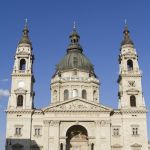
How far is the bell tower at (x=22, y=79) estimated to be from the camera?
197ft

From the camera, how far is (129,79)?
6178 centimetres

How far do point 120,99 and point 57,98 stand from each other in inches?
423

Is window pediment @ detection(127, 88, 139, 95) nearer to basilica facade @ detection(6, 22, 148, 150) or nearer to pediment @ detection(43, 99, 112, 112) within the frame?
basilica facade @ detection(6, 22, 148, 150)

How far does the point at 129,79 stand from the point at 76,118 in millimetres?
10191

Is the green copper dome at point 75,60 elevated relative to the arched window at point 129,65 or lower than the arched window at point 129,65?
elevated

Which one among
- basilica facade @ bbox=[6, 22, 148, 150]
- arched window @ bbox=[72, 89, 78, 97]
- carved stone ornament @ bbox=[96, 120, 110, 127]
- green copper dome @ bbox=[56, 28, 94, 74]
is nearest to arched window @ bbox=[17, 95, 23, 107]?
basilica facade @ bbox=[6, 22, 148, 150]

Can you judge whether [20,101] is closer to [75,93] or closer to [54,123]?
[54,123]

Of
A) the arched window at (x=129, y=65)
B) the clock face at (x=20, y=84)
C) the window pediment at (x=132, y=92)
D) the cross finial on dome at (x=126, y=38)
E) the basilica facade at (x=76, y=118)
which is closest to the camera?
the basilica facade at (x=76, y=118)

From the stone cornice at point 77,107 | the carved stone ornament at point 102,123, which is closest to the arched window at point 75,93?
the stone cornice at point 77,107

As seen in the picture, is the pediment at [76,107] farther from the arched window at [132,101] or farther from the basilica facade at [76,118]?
the arched window at [132,101]

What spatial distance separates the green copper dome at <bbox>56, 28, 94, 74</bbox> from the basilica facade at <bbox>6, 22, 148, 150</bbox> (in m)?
8.08

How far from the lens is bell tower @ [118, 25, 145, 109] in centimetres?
6038

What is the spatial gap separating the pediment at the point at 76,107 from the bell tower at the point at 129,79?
3.56 meters

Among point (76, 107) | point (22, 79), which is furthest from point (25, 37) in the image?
point (76, 107)
